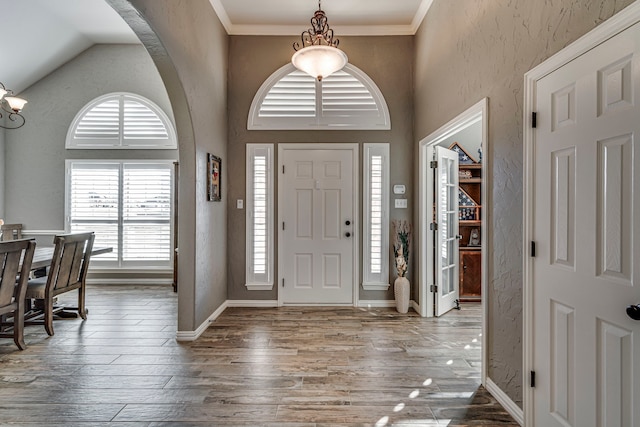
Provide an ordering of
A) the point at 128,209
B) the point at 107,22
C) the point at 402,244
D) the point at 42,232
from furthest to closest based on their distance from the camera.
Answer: the point at 128,209, the point at 42,232, the point at 107,22, the point at 402,244

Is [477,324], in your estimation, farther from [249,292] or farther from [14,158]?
[14,158]

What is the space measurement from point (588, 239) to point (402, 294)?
2.76m

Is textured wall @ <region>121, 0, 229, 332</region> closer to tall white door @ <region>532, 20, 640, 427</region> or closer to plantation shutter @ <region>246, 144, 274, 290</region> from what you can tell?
plantation shutter @ <region>246, 144, 274, 290</region>

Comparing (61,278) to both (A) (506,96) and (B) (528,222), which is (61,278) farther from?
(A) (506,96)

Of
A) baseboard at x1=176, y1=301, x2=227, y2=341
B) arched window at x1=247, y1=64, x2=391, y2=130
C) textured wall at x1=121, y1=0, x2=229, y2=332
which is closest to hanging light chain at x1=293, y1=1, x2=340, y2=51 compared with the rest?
arched window at x1=247, y1=64, x2=391, y2=130

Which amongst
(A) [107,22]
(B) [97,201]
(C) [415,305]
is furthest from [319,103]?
(B) [97,201]

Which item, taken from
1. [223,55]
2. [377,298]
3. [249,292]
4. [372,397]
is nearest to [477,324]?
[377,298]

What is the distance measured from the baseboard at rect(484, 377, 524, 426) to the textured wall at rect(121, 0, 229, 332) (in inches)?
105

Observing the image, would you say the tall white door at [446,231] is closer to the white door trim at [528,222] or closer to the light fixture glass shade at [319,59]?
the light fixture glass shade at [319,59]

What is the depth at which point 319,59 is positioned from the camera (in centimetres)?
305

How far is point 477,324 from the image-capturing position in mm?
3768

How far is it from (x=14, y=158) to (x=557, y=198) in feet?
24.5

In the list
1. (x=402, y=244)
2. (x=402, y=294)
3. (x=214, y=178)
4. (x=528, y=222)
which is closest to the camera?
(x=528, y=222)

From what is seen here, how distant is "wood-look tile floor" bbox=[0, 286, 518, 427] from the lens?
2088 mm
